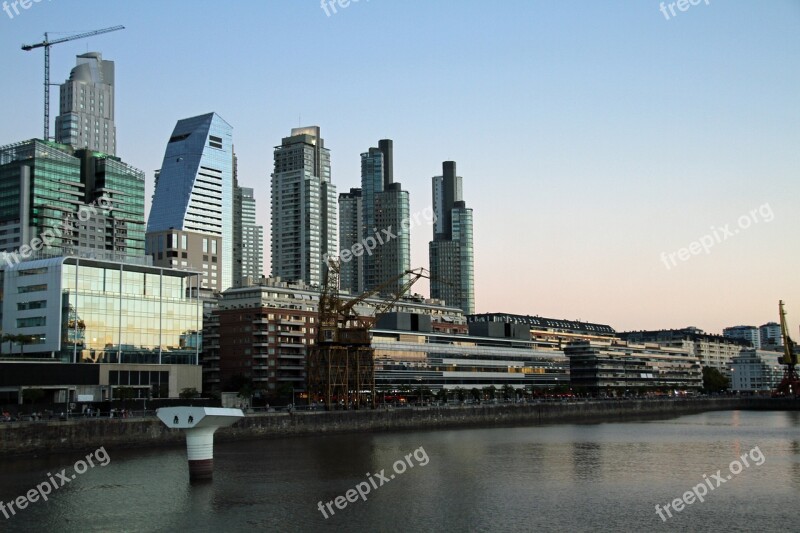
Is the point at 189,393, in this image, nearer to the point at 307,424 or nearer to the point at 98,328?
the point at 98,328

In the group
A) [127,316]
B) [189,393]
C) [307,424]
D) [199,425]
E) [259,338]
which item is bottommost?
[307,424]

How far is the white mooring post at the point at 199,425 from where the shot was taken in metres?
59.8

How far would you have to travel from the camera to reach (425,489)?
59281mm

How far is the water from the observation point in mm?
47375

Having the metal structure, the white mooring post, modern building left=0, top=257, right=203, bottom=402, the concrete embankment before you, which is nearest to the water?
the white mooring post

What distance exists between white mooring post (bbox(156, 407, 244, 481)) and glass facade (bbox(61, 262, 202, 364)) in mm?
50096

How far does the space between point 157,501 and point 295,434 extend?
164 feet

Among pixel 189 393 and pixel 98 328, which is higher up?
pixel 98 328

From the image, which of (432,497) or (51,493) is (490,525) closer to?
(432,497)

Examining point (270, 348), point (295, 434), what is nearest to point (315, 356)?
point (270, 348)

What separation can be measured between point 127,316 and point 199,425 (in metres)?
57.3

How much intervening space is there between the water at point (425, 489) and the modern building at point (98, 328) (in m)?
25.3

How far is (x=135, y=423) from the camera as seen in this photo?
275ft

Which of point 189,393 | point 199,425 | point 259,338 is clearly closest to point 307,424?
point 189,393
